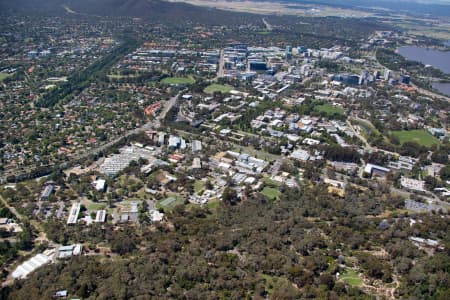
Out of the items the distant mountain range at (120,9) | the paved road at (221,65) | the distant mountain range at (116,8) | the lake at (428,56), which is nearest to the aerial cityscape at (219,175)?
the paved road at (221,65)

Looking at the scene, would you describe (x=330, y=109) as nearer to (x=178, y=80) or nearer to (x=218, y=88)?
(x=218, y=88)

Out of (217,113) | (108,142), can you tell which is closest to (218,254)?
(108,142)

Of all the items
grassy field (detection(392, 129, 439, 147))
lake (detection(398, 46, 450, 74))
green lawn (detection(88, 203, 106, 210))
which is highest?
lake (detection(398, 46, 450, 74))

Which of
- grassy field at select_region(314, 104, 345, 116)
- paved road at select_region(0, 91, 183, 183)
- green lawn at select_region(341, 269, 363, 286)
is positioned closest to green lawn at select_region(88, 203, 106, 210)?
paved road at select_region(0, 91, 183, 183)

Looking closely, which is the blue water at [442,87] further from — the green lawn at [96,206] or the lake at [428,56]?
the green lawn at [96,206]

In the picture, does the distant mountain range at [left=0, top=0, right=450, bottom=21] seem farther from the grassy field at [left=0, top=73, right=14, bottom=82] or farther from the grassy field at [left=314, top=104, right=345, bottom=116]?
the grassy field at [left=314, top=104, right=345, bottom=116]

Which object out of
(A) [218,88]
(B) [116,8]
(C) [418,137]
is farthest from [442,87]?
(B) [116,8]

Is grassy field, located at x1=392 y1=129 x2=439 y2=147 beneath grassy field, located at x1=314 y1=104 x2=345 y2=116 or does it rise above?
beneath

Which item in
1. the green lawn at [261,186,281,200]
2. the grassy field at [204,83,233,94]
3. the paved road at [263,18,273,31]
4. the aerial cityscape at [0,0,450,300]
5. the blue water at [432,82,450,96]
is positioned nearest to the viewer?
the aerial cityscape at [0,0,450,300]
